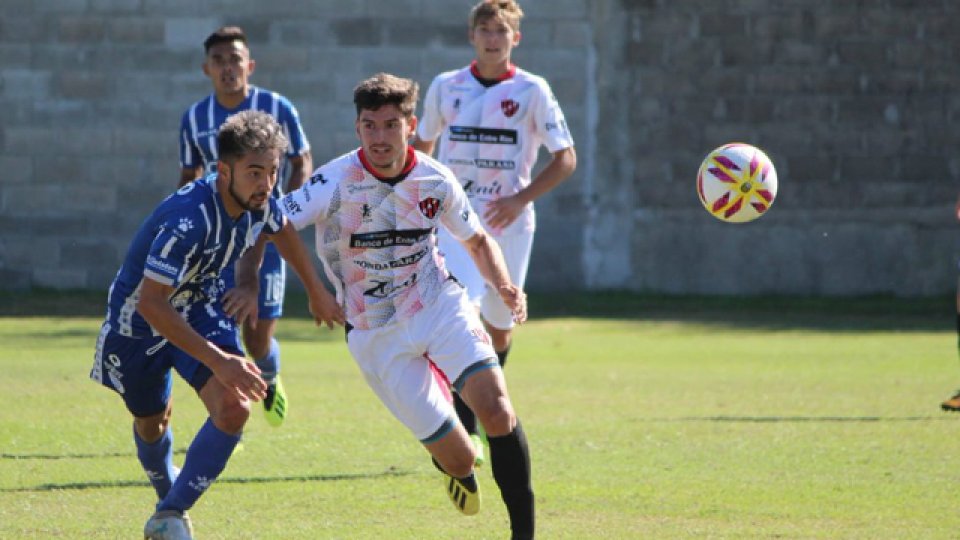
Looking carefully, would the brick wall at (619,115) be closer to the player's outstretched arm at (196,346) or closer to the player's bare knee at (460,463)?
the player's bare knee at (460,463)

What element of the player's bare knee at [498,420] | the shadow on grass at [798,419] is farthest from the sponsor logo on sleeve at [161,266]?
the shadow on grass at [798,419]

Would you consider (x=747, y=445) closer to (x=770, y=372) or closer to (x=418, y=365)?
(x=418, y=365)

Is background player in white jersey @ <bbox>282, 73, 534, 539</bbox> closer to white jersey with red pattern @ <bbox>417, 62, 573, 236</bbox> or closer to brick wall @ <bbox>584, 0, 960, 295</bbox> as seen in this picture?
white jersey with red pattern @ <bbox>417, 62, 573, 236</bbox>

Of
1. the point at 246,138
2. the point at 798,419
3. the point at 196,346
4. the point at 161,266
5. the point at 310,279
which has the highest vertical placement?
A: the point at 246,138

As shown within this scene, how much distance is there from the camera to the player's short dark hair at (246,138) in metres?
5.34

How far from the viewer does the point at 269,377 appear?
846 cm

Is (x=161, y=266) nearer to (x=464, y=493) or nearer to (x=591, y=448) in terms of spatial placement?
(x=464, y=493)

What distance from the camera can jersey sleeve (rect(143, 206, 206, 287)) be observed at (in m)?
5.24

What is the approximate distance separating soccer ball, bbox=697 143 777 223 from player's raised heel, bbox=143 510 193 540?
320 centimetres

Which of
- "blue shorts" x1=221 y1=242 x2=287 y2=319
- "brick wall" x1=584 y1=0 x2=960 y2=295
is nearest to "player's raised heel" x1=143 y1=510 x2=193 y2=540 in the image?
"blue shorts" x1=221 y1=242 x2=287 y2=319

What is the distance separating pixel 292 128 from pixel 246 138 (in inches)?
135

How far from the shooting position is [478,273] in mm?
7852

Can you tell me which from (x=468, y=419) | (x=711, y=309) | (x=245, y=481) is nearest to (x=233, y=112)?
(x=468, y=419)

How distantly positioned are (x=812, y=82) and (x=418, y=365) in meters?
12.1
